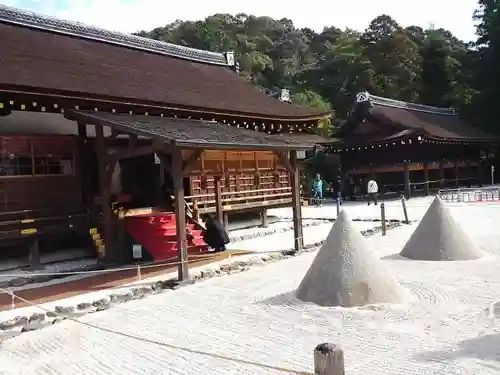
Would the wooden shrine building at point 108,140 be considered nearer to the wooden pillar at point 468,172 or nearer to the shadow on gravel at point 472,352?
the shadow on gravel at point 472,352

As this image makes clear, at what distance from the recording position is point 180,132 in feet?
29.7

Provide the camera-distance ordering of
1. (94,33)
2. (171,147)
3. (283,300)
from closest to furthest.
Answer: (283,300) → (171,147) → (94,33)

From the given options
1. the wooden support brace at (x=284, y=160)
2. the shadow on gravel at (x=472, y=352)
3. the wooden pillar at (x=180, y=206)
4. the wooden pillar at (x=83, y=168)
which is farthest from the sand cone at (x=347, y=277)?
the wooden pillar at (x=83, y=168)

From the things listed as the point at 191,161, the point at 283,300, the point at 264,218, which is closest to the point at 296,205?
the point at 191,161

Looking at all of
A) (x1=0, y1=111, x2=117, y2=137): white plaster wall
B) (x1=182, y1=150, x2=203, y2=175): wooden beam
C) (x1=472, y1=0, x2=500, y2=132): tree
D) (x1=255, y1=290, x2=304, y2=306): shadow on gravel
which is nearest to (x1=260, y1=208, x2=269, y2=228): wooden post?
(x1=0, y1=111, x2=117, y2=137): white plaster wall

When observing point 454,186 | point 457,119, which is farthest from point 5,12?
point 457,119

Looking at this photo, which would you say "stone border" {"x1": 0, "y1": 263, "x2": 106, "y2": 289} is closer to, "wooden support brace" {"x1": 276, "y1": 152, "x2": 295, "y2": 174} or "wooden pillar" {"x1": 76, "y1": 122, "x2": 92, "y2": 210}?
"wooden pillar" {"x1": 76, "y1": 122, "x2": 92, "y2": 210}

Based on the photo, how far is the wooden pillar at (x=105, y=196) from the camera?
10125 mm

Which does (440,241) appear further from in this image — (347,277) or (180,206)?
(180,206)

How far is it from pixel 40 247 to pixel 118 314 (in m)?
4.82

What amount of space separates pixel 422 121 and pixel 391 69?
13.6 metres

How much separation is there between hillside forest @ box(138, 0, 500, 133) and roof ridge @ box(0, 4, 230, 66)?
1087 centimetres

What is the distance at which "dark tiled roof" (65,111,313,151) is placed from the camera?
841cm

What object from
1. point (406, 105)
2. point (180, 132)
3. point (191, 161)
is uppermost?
point (406, 105)
